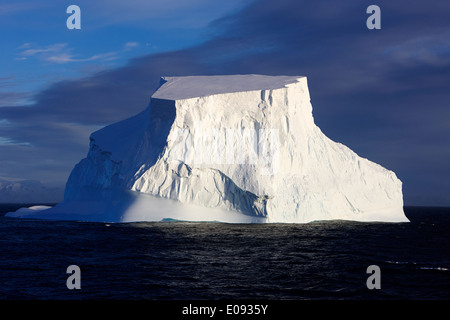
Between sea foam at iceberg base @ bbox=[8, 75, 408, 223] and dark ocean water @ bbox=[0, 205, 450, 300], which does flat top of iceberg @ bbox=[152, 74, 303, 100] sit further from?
dark ocean water @ bbox=[0, 205, 450, 300]

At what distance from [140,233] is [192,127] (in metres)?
9.32

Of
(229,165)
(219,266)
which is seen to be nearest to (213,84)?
(229,165)

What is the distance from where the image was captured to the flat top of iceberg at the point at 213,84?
33.0m

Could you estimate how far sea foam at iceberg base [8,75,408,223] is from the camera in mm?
30688

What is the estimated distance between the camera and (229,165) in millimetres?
30984

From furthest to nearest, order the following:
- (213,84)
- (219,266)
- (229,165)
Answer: (213,84) < (229,165) < (219,266)

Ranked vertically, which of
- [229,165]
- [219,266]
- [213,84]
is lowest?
[219,266]

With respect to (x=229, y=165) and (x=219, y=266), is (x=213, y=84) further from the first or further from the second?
(x=219, y=266)

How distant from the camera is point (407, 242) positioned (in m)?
23.4

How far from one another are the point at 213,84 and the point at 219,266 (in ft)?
71.9

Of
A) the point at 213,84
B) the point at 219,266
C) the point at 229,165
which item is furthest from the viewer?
the point at 213,84

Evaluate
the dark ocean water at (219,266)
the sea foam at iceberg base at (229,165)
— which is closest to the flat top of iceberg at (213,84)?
the sea foam at iceberg base at (229,165)
